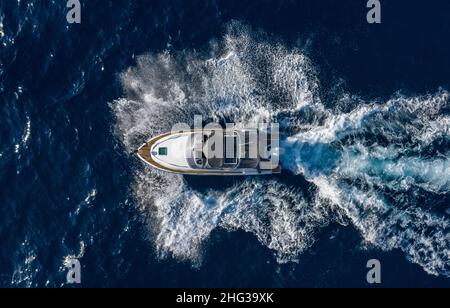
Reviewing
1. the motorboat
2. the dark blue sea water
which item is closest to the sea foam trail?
the dark blue sea water

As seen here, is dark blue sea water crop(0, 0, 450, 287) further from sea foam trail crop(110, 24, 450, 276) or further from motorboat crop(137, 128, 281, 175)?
motorboat crop(137, 128, 281, 175)

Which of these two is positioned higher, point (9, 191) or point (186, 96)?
point (186, 96)

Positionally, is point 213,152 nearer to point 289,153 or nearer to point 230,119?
point 230,119

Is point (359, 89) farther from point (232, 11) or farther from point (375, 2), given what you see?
point (232, 11)

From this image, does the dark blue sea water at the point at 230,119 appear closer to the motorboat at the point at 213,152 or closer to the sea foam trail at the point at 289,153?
the sea foam trail at the point at 289,153
